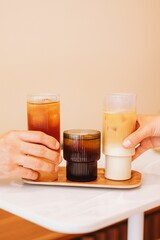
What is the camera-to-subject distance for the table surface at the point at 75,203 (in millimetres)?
808

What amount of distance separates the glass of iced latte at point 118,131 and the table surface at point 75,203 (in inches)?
2.5

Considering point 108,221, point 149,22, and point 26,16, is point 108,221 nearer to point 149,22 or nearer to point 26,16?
point 26,16

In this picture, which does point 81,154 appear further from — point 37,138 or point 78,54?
point 78,54

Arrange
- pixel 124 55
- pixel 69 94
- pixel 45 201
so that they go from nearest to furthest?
pixel 45 201 → pixel 69 94 → pixel 124 55

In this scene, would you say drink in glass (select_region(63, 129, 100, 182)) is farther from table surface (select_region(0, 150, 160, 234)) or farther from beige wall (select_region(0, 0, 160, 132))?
beige wall (select_region(0, 0, 160, 132))

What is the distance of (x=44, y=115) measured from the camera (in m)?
1.04

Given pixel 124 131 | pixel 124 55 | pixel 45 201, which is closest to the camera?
pixel 45 201

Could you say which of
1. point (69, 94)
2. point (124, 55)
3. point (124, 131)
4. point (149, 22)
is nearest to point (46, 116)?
point (124, 131)

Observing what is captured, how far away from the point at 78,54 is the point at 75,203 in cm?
144

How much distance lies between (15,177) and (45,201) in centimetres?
21

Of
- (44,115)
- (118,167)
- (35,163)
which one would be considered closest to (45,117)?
(44,115)

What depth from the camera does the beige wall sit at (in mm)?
2004

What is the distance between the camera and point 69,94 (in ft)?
7.39

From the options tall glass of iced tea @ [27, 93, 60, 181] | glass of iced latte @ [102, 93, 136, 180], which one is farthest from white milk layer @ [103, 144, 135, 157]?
tall glass of iced tea @ [27, 93, 60, 181]
